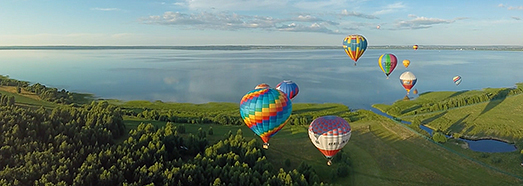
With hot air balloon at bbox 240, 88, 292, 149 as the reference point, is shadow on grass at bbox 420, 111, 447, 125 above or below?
below

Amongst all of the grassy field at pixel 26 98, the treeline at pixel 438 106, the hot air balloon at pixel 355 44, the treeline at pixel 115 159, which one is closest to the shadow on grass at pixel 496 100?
the treeline at pixel 438 106

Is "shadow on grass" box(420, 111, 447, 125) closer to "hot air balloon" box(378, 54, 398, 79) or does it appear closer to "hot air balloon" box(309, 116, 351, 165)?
"hot air balloon" box(378, 54, 398, 79)

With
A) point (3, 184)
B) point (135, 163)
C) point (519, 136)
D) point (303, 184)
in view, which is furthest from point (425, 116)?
point (3, 184)

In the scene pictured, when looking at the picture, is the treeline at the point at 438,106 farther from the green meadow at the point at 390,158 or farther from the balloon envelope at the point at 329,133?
the balloon envelope at the point at 329,133

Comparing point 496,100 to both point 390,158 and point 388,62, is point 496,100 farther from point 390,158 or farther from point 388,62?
point 390,158

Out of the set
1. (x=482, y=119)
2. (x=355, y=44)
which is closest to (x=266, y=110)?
(x=355, y=44)

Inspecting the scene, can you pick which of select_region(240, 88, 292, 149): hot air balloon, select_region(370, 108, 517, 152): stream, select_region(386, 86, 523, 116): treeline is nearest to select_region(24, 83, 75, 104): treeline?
select_region(240, 88, 292, 149): hot air balloon
